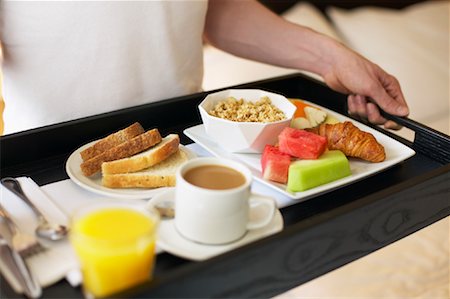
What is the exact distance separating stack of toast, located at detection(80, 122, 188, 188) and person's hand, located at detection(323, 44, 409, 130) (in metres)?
0.42

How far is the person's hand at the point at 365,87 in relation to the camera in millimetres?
1092

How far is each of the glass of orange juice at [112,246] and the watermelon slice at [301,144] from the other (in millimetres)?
310

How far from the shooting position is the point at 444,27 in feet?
7.52

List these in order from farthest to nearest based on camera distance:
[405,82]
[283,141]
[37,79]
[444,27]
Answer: [444,27] → [405,82] → [37,79] → [283,141]

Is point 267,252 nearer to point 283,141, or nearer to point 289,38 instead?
point 283,141

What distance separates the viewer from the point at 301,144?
2.68 ft

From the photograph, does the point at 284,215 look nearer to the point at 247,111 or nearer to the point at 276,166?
the point at 276,166

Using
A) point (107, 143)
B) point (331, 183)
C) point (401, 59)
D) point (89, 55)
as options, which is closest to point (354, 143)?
point (331, 183)

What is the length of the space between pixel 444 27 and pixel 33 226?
206cm

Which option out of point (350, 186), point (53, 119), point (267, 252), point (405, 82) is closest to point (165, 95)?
point (53, 119)

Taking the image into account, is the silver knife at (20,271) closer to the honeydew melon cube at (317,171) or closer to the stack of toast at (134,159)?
the stack of toast at (134,159)

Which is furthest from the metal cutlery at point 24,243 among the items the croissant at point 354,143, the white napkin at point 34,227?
the croissant at point 354,143

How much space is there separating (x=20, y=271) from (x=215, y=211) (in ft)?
0.73

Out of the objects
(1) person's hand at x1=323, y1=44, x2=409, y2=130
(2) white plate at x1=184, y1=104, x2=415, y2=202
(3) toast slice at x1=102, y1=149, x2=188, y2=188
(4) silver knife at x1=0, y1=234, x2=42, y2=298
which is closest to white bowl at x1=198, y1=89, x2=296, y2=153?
(2) white plate at x1=184, y1=104, x2=415, y2=202
